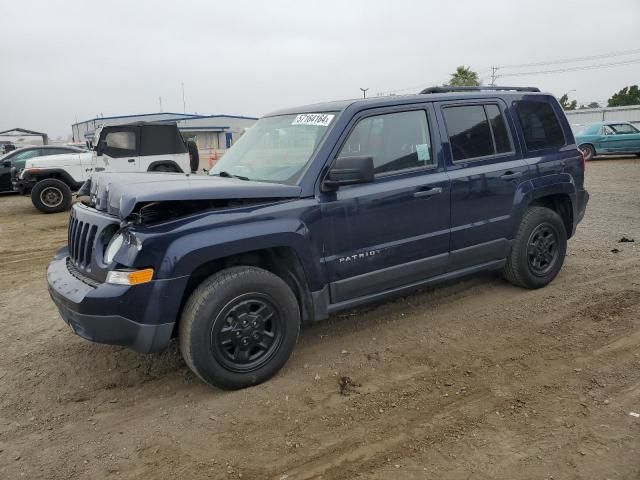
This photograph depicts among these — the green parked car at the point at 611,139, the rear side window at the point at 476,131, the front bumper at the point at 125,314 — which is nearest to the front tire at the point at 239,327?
the front bumper at the point at 125,314

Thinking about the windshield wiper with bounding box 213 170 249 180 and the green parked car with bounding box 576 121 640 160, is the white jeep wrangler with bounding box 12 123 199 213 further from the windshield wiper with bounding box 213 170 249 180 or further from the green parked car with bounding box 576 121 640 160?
the green parked car with bounding box 576 121 640 160

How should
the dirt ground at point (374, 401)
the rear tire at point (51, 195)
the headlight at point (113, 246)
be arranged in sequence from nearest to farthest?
the dirt ground at point (374, 401)
the headlight at point (113, 246)
the rear tire at point (51, 195)

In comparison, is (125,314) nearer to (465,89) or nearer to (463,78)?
(465,89)

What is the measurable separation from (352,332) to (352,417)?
1237 mm

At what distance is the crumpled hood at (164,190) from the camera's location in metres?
2.88

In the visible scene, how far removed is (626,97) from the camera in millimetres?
48156

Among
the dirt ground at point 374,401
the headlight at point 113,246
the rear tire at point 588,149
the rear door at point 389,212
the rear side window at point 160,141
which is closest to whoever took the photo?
the dirt ground at point 374,401

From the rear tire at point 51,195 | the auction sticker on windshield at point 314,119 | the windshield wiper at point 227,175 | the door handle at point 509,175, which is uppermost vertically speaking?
the auction sticker on windshield at point 314,119

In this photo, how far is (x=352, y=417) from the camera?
9.70 feet

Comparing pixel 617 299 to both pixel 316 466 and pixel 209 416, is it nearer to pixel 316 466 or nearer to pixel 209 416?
pixel 316 466

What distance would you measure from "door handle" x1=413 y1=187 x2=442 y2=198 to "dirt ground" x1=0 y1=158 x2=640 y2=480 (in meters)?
1.14

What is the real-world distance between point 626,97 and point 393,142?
54837 millimetres

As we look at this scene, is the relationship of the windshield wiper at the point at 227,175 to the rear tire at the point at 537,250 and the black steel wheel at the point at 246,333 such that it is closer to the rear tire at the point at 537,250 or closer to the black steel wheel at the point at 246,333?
the black steel wheel at the point at 246,333

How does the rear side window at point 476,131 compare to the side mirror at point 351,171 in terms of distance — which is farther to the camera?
the rear side window at point 476,131
